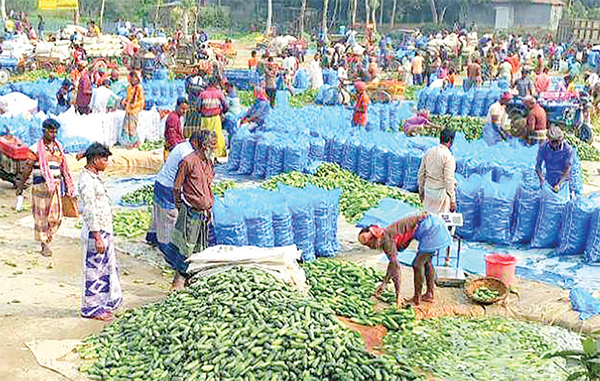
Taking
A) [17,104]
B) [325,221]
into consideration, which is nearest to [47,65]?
[17,104]

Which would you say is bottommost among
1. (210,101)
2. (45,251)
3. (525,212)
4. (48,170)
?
(45,251)

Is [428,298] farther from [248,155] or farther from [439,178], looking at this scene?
[248,155]

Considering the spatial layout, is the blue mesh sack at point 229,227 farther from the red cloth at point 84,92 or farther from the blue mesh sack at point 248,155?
the red cloth at point 84,92

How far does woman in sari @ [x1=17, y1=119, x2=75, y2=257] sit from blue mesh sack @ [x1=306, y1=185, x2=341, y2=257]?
9.27 feet

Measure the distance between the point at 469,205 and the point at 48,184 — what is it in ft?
16.9

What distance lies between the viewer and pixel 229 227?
8.34m

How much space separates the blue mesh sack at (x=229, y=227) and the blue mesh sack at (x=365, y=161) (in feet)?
15.8

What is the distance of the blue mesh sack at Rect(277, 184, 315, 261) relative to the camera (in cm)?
888

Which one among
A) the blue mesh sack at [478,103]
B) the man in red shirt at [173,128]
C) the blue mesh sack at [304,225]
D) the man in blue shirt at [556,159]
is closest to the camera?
the blue mesh sack at [304,225]

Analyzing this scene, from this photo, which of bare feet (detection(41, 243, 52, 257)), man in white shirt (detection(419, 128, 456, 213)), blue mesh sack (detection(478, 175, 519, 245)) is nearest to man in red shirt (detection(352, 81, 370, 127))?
blue mesh sack (detection(478, 175, 519, 245))

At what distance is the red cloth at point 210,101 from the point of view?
511 inches

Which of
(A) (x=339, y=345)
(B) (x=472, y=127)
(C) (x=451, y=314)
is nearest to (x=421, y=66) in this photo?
(B) (x=472, y=127)

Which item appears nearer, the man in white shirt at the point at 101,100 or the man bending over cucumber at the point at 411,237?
the man bending over cucumber at the point at 411,237

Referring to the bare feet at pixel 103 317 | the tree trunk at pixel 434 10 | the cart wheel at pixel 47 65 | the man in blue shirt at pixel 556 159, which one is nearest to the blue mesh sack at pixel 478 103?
the man in blue shirt at pixel 556 159
